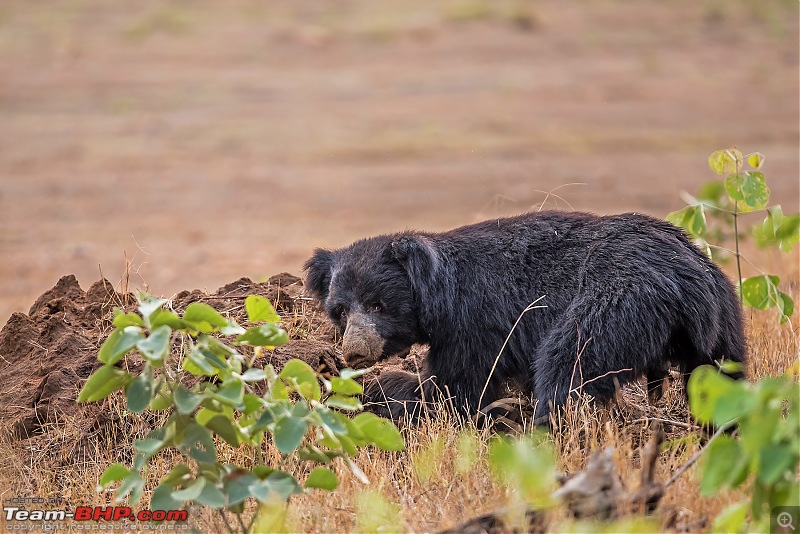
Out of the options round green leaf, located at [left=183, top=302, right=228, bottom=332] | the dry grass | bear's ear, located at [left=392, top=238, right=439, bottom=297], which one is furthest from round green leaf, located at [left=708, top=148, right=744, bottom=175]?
round green leaf, located at [left=183, top=302, right=228, bottom=332]

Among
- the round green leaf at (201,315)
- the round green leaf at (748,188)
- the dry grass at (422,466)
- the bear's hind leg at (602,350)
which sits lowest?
the dry grass at (422,466)

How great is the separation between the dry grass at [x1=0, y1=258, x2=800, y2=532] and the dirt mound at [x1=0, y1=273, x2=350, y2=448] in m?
0.15

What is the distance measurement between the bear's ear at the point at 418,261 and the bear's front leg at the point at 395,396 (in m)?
0.59

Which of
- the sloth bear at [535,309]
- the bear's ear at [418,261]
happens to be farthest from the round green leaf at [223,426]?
the bear's ear at [418,261]

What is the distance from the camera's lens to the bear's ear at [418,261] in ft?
19.8

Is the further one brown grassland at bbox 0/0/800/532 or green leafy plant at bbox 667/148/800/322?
green leafy plant at bbox 667/148/800/322

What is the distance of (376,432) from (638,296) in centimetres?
197

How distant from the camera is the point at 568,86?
1134 inches

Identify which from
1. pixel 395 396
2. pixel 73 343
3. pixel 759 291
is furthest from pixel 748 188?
pixel 73 343

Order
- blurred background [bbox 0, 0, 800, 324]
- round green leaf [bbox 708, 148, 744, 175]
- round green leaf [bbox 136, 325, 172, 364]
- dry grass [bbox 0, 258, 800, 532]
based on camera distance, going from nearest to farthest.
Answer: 1. round green leaf [bbox 136, 325, 172, 364]
2. dry grass [bbox 0, 258, 800, 532]
3. round green leaf [bbox 708, 148, 744, 175]
4. blurred background [bbox 0, 0, 800, 324]

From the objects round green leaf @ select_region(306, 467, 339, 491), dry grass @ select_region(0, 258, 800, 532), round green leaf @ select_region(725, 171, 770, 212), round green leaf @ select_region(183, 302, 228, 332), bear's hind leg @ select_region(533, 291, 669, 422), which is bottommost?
dry grass @ select_region(0, 258, 800, 532)

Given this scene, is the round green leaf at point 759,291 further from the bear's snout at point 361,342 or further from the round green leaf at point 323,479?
the round green leaf at point 323,479

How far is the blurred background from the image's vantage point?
19.0 metres

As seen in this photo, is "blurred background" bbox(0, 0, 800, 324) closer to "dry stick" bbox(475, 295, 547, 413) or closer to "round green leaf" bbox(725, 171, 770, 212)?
"round green leaf" bbox(725, 171, 770, 212)
